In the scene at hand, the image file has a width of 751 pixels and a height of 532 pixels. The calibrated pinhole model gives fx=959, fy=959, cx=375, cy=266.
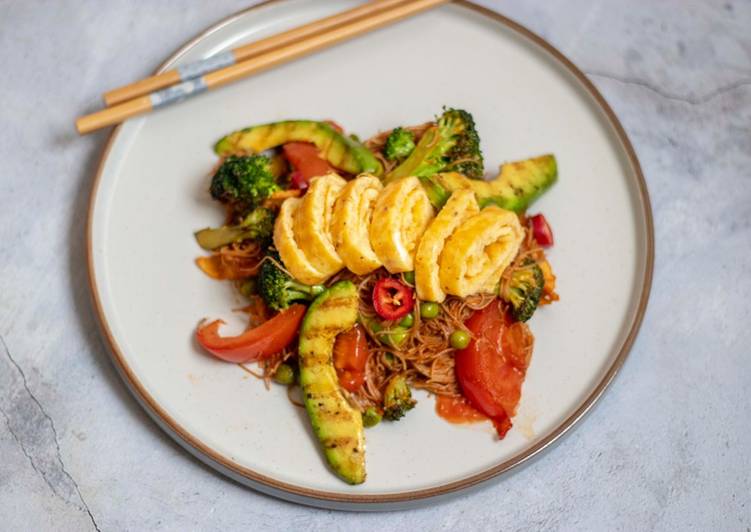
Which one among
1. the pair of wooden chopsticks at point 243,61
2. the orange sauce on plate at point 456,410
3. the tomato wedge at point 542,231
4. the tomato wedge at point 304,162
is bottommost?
the orange sauce on plate at point 456,410

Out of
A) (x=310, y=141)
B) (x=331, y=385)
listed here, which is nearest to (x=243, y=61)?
(x=310, y=141)

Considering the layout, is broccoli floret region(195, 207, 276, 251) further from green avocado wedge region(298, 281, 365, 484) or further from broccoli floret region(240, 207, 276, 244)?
green avocado wedge region(298, 281, 365, 484)

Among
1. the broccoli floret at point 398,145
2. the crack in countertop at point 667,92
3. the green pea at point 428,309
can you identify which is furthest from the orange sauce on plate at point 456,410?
the crack in countertop at point 667,92

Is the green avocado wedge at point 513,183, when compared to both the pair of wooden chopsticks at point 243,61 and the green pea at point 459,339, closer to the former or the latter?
the green pea at point 459,339

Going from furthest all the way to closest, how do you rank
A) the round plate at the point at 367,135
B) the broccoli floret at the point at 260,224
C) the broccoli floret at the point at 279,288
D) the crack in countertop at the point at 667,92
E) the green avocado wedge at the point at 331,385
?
the crack in countertop at the point at 667,92 < the broccoli floret at the point at 260,224 < the broccoli floret at the point at 279,288 < the round plate at the point at 367,135 < the green avocado wedge at the point at 331,385

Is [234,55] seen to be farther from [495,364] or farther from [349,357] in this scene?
[495,364]

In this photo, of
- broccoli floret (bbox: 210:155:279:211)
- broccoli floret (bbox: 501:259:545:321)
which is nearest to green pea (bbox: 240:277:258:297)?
broccoli floret (bbox: 210:155:279:211)
